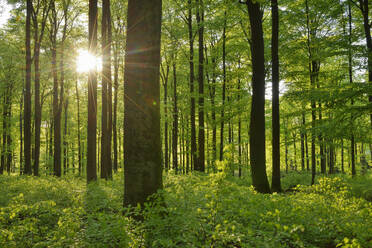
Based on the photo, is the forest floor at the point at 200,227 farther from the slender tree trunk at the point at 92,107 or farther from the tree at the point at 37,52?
the tree at the point at 37,52

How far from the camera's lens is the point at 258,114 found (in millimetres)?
9484

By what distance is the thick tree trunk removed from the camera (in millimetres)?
9312

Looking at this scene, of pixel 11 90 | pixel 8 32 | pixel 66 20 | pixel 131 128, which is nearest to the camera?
pixel 131 128

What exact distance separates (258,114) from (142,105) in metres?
5.89

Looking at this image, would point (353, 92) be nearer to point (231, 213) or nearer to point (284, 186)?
point (231, 213)

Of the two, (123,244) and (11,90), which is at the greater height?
→ (11,90)

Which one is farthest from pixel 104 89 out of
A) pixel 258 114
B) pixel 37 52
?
pixel 258 114

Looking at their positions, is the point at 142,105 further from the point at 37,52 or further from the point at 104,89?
the point at 37,52

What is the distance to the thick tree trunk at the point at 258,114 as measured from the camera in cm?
931

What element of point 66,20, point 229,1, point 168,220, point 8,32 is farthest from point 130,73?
point 8,32

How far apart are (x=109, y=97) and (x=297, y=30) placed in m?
13.2

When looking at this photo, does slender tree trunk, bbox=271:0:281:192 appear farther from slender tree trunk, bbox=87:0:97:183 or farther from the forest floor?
slender tree trunk, bbox=87:0:97:183

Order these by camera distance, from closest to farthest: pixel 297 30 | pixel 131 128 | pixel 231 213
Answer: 1. pixel 231 213
2. pixel 131 128
3. pixel 297 30

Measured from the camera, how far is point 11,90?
2428cm
